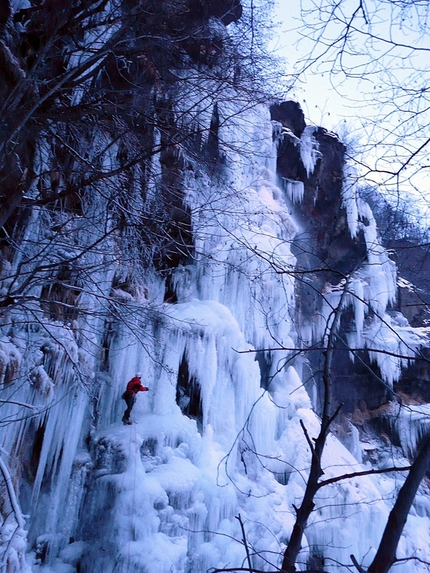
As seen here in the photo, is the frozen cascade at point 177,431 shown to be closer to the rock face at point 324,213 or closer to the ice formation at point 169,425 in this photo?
the ice formation at point 169,425

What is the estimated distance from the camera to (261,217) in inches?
433

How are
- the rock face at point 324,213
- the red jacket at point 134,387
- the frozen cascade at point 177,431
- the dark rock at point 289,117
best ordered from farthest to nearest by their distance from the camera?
the dark rock at point 289,117, the rock face at point 324,213, the red jacket at point 134,387, the frozen cascade at point 177,431

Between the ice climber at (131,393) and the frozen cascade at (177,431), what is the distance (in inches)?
6.0

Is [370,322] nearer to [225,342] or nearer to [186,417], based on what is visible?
[225,342]

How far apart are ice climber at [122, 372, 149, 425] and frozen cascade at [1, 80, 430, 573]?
0.50ft

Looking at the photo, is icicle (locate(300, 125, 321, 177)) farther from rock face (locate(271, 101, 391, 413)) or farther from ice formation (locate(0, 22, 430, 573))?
ice formation (locate(0, 22, 430, 573))

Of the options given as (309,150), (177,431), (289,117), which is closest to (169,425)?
(177,431)

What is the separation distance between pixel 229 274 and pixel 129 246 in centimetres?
519

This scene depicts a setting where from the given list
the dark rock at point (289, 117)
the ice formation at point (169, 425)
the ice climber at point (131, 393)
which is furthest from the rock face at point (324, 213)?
the ice climber at point (131, 393)

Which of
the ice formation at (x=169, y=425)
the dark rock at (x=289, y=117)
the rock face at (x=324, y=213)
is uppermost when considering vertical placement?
the dark rock at (x=289, y=117)

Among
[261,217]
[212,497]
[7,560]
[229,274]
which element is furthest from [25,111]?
[261,217]

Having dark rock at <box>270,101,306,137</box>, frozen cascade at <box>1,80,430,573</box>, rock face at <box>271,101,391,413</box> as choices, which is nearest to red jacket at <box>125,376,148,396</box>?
frozen cascade at <box>1,80,430,573</box>

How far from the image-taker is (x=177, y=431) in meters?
7.02

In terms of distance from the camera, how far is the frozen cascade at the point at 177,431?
465cm
